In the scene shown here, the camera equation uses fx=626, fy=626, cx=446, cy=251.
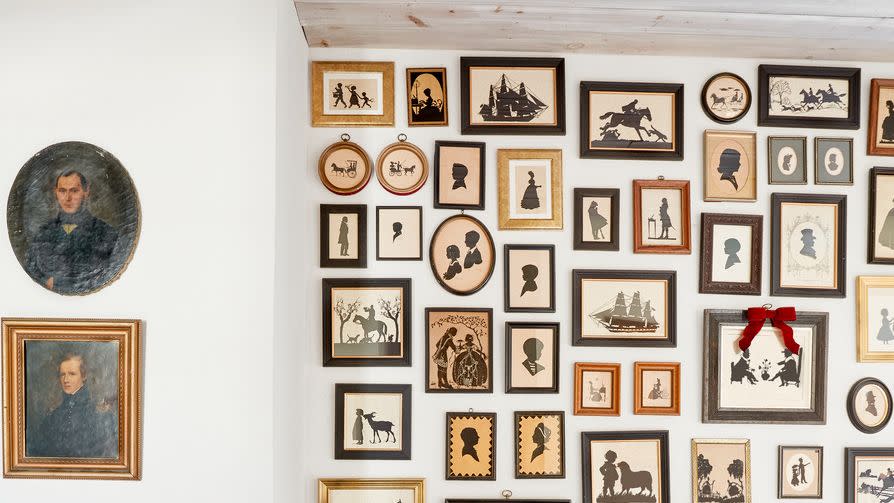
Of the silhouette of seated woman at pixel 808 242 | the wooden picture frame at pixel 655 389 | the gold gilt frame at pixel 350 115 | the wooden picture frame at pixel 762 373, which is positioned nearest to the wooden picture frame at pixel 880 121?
the silhouette of seated woman at pixel 808 242

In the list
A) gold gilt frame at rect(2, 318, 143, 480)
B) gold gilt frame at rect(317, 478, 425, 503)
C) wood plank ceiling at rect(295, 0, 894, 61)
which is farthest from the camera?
gold gilt frame at rect(317, 478, 425, 503)

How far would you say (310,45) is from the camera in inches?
75.1

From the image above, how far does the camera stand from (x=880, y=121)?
6.54ft

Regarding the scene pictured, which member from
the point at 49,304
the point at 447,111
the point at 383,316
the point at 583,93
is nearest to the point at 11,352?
the point at 49,304

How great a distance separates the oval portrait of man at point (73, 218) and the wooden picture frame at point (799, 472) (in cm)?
196

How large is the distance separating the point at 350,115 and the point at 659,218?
1.01m

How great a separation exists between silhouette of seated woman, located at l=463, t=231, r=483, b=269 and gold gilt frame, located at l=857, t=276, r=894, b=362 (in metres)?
1.21

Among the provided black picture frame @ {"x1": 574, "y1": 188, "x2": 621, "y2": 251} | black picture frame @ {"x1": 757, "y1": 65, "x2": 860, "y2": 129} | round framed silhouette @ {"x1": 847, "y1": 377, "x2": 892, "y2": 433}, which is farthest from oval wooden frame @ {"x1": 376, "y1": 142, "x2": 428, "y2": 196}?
round framed silhouette @ {"x1": 847, "y1": 377, "x2": 892, "y2": 433}

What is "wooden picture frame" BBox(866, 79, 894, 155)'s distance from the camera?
1.99m

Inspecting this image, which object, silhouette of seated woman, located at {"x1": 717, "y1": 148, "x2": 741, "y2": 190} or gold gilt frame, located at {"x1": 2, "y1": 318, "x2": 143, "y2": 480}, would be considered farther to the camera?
silhouette of seated woman, located at {"x1": 717, "y1": 148, "x2": 741, "y2": 190}

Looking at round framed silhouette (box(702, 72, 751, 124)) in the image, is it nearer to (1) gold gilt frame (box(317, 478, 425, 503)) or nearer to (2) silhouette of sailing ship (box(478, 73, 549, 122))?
(2) silhouette of sailing ship (box(478, 73, 549, 122))

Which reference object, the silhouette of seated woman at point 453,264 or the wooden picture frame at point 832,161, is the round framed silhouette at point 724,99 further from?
the silhouette of seated woman at point 453,264

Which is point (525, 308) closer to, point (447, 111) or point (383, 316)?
point (383, 316)

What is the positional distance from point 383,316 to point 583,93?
A: 0.93 meters
